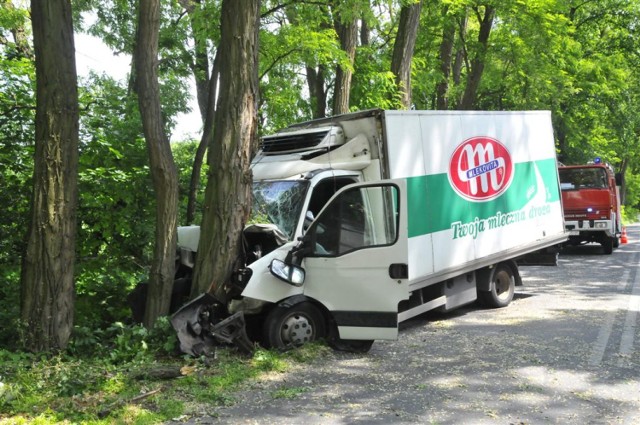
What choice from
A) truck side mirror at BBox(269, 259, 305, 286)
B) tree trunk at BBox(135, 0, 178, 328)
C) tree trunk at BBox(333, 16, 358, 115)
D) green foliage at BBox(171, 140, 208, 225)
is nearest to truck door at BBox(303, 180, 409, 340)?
truck side mirror at BBox(269, 259, 305, 286)

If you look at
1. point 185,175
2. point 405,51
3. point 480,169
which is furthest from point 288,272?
point 405,51

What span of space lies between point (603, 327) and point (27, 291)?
707 cm

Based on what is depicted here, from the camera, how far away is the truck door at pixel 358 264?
6.55 m

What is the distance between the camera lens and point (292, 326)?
22.1ft

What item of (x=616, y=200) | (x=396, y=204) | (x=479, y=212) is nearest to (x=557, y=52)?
(x=616, y=200)

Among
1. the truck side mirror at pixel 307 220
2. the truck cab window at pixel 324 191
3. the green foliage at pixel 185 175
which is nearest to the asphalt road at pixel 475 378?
the truck side mirror at pixel 307 220

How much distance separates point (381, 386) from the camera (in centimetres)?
579

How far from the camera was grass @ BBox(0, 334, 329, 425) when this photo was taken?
4.84m

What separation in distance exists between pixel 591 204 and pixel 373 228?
1336 centimetres

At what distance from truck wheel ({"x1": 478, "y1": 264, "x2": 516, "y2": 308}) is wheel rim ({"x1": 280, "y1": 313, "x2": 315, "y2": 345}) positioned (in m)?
3.87

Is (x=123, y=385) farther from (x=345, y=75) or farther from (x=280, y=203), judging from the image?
Answer: (x=345, y=75)

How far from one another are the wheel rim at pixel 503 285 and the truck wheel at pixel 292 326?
4177mm

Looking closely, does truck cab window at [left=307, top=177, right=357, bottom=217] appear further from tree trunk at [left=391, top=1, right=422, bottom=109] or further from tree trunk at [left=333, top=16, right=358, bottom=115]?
tree trunk at [left=391, top=1, right=422, bottom=109]

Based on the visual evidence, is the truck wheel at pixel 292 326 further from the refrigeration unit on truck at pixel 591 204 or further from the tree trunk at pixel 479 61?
the refrigeration unit on truck at pixel 591 204
